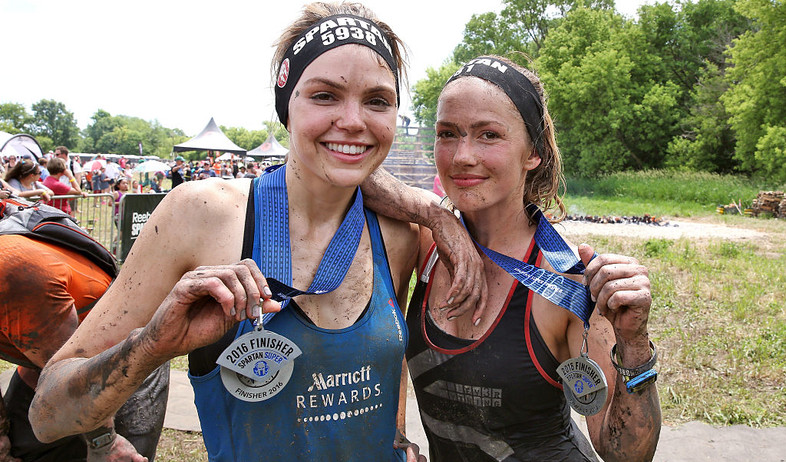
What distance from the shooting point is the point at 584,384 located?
1632 millimetres

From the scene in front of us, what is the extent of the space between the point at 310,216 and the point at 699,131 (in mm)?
38180

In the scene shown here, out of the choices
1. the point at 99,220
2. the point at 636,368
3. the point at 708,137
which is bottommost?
the point at 99,220

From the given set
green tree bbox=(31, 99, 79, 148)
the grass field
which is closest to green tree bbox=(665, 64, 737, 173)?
the grass field

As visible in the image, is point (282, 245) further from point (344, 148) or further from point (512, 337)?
point (512, 337)

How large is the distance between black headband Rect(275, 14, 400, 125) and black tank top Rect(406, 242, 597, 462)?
1019 millimetres

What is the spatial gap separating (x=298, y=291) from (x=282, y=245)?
0.72ft

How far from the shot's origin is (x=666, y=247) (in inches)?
430

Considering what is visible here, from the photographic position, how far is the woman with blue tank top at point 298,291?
147cm

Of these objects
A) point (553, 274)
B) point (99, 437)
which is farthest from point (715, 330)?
point (99, 437)

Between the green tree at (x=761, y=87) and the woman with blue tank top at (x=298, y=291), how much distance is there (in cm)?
2894

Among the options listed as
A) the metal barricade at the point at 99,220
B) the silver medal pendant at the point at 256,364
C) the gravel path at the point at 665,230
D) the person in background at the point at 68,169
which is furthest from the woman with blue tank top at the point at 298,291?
the gravel path at the point at 665,230

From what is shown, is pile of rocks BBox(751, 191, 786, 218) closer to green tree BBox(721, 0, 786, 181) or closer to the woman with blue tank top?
green tree BBox(721, 0, 786, 181)

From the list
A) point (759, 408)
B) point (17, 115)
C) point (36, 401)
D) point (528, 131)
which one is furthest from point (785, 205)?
point (17, 115)

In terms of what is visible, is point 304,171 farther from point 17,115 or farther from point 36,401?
point 17,115
